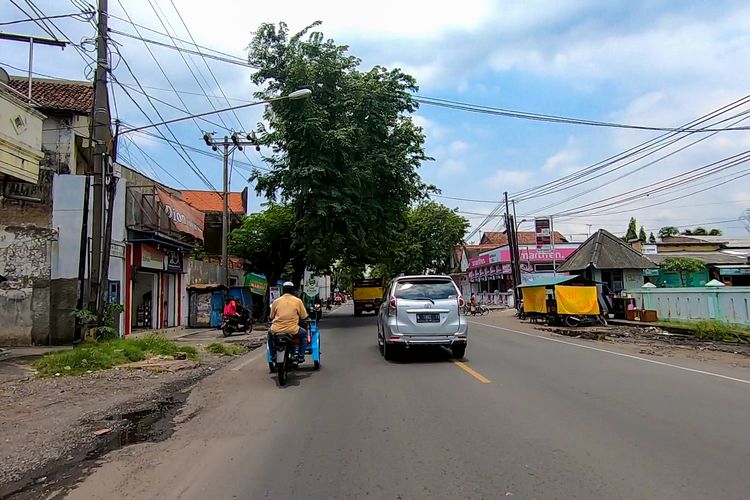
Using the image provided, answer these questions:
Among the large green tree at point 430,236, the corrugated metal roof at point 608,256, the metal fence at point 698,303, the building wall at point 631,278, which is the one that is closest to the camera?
the metal fence at point 698,303

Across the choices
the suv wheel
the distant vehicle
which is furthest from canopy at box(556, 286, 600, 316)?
the distant vehicle

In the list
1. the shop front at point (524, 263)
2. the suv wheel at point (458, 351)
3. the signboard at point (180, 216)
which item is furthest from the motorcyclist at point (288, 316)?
the shop front at point (524, 263)

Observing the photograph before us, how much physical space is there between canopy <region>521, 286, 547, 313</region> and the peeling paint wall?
2050cm

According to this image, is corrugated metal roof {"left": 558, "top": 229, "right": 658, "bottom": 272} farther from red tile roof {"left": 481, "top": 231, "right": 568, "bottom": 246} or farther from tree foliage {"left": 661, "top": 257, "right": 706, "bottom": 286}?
red tile roof {"left": 481, "top": 231, "right": 568, "bottom": 246}

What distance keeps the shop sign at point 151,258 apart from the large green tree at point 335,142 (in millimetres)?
6596

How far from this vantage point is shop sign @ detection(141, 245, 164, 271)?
23.6 metres

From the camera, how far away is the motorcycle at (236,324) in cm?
2334

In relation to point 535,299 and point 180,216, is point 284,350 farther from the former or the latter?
point 535,299

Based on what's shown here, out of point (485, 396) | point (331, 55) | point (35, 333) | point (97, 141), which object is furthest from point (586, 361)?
point (331, 55)

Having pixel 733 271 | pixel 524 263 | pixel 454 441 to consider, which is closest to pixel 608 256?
pixel 733 271

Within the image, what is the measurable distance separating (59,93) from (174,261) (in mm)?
8601

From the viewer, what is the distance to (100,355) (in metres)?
12.7

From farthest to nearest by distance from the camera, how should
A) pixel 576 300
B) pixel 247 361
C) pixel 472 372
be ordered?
pixel 576 300
pixel 247 361
pixel 472 372

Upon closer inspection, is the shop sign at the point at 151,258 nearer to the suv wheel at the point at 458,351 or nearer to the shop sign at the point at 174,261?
the shop sign at the point at 174,261
